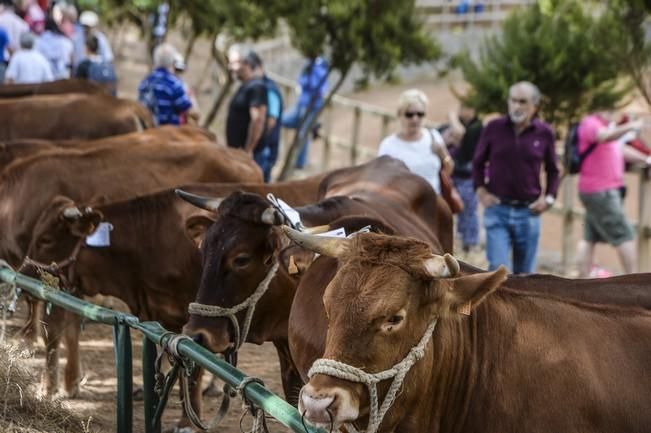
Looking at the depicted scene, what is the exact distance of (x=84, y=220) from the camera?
7867 millimetres

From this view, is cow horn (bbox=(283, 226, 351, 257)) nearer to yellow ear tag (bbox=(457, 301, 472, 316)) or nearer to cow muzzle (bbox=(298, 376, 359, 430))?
yellow ear tag (bbox=(457, 301, 472, 316))

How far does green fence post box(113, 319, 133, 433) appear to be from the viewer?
18.2 ft

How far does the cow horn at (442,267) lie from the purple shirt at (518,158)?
5367 mm

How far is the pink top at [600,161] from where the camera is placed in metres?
11.4

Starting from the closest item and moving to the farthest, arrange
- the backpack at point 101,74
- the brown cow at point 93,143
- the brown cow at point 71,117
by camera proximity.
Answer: the brown cow at point 93,143, the brown cow at point 71,117, the backpack at point 101,74

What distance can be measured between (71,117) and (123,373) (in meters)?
6.69

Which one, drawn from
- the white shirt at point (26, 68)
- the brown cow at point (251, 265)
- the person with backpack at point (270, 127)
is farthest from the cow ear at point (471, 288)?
the white shirt at point (26, 68)

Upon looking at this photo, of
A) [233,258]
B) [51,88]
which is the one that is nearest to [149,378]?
[233,258]

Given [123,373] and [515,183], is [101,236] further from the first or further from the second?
[515,183]

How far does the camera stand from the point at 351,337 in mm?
4086

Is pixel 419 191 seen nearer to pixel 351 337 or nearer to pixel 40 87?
pixel 351 337

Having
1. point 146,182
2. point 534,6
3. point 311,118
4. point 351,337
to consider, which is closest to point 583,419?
point 351,337

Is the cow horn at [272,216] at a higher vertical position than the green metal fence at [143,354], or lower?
higher

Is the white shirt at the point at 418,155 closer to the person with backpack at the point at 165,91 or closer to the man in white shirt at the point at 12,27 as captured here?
the person with backpack at the point at 165,91
